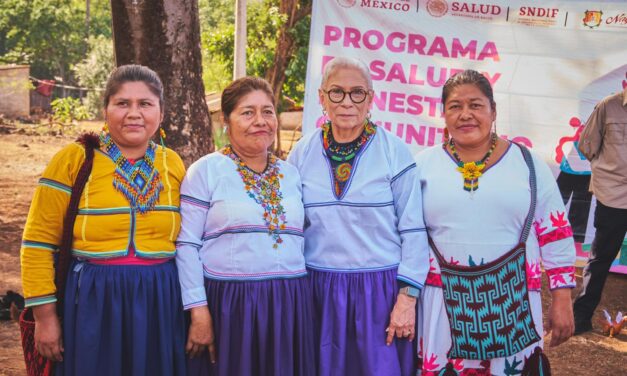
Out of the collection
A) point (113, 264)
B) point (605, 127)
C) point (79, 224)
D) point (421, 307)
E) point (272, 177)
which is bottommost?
point (421, 307)

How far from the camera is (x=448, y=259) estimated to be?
9.12 feet

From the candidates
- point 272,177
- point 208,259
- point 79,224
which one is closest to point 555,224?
point 272,177

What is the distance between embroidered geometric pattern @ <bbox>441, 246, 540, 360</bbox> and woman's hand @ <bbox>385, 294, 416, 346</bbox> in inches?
6.9

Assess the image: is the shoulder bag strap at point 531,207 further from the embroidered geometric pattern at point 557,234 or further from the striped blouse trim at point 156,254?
the striped blouse trim at point 156,254

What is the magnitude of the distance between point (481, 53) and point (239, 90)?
3.46m

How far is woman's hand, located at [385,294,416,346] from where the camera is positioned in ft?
8.98

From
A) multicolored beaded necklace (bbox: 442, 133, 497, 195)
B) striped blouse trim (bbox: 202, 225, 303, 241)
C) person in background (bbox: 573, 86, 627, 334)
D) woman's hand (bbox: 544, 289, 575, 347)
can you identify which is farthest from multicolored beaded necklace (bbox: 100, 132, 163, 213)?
person in background (bbox: 573, 86, 627, 334)

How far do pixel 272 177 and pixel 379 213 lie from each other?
471 mm

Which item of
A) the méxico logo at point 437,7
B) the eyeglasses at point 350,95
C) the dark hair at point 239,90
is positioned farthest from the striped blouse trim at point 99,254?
the méxico logo at point 437,7

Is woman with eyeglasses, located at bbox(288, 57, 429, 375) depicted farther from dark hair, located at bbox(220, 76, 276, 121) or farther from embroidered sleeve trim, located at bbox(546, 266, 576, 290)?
embroidered sleeve trim, located at bbox(546, 266, 576, 290)

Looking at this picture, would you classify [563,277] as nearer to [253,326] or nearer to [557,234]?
[557,234]

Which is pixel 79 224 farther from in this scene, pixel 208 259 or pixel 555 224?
pixel 555 224

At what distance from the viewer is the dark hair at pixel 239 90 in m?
2.70

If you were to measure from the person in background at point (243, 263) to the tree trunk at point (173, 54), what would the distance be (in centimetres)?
175
